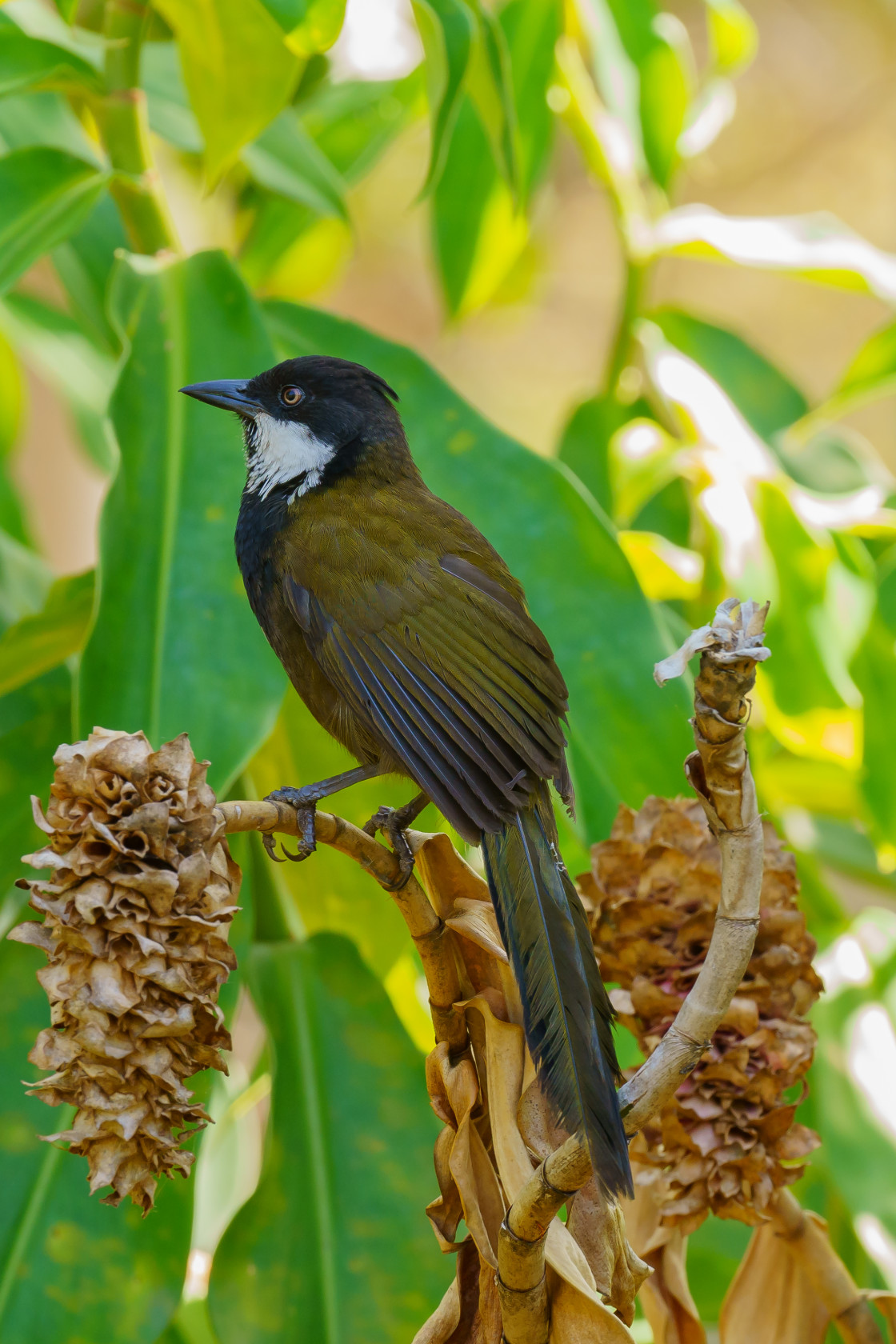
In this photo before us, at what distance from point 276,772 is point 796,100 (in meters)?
4.92

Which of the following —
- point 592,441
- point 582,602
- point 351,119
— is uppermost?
point 351,119

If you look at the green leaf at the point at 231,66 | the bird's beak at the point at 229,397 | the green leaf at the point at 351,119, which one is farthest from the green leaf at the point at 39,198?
the green leaf at the point at 351,119

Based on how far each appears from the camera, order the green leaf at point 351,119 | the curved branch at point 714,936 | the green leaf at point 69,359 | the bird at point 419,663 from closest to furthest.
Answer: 1. the curved branch at point 714,936
2. the bird at point 419,663
3. the green leaf at point 69,359
4. the green leaf at point 351,119

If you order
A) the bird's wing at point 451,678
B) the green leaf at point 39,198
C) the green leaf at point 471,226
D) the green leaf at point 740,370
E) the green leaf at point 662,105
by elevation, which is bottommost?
the bird's wing at point 451,678

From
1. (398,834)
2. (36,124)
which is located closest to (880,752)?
(398,834)

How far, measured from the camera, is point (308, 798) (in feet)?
2.72

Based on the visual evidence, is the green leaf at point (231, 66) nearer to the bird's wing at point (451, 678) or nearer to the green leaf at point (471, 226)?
the bird's wing at point (451, 678)

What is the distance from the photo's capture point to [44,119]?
1478 mm

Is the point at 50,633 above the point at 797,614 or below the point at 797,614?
below

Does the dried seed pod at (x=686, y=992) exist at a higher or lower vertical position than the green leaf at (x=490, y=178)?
lower

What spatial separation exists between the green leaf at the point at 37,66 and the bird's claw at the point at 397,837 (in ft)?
2.39

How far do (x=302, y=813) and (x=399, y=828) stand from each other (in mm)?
71

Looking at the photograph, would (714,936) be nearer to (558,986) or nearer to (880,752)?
(558,986)

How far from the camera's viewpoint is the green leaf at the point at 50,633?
45.2 inches
